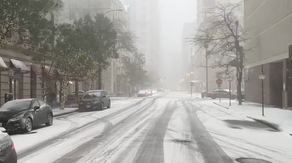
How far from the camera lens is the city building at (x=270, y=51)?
21891 mm

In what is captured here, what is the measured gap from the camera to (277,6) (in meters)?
23.2

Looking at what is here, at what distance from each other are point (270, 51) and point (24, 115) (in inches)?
771

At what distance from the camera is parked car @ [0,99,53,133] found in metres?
12.4

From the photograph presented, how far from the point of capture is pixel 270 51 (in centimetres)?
2517

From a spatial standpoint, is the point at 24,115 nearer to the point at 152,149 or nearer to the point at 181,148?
the point at 152,149

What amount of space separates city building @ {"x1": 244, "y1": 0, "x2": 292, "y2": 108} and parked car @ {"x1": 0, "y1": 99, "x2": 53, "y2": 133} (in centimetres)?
1438

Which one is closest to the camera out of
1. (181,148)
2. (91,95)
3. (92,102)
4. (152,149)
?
(152,149)

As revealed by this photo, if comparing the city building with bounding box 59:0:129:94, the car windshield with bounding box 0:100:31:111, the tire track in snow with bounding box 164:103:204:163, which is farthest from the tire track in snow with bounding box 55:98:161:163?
the city building with bounding box 59:0:129:94

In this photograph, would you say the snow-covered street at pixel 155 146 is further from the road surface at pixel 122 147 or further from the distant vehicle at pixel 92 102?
the distant vehicle at pixel 92 102

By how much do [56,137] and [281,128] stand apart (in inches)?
359

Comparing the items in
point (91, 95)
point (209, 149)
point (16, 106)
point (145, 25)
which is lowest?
point (209, 149)

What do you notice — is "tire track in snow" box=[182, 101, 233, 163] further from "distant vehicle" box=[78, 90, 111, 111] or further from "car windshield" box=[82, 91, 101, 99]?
"car windshield" box=[82, 91, 101, 99]

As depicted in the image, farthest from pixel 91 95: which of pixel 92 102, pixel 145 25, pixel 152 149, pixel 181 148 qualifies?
pixel 145 25

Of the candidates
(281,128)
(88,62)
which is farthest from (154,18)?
(281,128)
